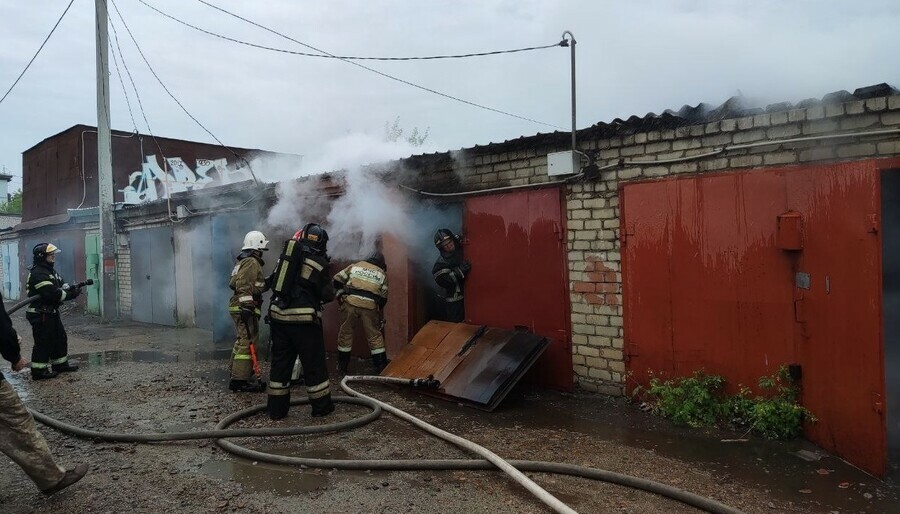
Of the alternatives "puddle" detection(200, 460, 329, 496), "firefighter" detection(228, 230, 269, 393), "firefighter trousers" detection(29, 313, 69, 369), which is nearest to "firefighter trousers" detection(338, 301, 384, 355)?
"firefighter" detection(228, 230, 269, 393)

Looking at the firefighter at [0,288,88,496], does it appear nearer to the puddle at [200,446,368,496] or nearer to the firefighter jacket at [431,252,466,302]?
the puddle at [200,446,368,496]

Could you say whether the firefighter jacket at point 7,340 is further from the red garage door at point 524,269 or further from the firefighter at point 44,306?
the red garage door at point 524,269

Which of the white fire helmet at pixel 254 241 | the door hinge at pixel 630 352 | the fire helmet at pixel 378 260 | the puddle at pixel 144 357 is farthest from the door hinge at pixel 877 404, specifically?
the puddle at pixel 144 357

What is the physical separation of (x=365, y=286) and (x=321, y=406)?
213 centimetres

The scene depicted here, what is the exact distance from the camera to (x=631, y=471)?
4.27m

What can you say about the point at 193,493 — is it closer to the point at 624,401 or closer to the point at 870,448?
the point at 624,401

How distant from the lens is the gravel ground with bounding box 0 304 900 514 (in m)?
3.79

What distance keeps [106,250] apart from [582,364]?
12.6m

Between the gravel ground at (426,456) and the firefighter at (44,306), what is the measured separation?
1119 mm

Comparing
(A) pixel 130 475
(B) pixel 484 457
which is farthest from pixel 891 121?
(A) pixel 130 475

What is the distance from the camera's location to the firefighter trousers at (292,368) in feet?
18.6

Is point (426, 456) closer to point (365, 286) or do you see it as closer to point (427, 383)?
point (427, 383)

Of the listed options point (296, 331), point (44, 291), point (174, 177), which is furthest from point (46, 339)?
point (174, 177)

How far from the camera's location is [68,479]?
157 inches
